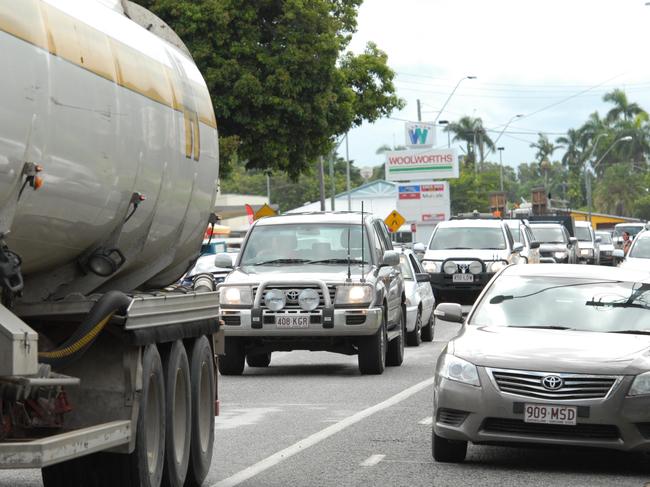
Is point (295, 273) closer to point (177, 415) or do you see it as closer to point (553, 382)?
point (553, 382)

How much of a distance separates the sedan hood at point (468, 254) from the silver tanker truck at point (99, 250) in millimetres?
23317

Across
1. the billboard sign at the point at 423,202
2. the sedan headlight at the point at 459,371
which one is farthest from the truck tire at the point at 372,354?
the billboard sign at the point at 423,202

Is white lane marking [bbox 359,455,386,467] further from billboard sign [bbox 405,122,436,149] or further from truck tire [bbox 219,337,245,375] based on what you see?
billboard sign [bbox 405,122,436,149]

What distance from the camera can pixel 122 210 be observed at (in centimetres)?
904

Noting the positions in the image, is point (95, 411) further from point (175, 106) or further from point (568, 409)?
point (568, 409)

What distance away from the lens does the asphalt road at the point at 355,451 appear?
416 inches

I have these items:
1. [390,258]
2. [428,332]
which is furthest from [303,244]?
[428,332]

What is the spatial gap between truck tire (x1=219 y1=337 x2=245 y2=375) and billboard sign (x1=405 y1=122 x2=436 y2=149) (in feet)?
223

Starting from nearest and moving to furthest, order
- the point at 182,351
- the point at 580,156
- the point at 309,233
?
1. the point at 182,351
2. the point at 309,233
3. the point at 580,156

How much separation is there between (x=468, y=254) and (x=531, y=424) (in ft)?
78.3

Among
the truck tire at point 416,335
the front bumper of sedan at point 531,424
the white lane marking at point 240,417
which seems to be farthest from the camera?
the truck tire at point 416,335

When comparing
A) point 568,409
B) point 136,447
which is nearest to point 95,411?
point 136,447

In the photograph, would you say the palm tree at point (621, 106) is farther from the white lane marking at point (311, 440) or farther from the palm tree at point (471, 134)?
the white lane marking at point (311, 440)

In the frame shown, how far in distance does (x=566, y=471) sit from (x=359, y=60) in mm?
34316
